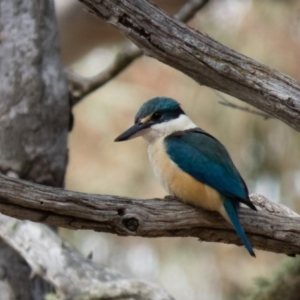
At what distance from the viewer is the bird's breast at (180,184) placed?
2779 mm

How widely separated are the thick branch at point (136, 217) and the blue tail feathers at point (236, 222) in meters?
0.05

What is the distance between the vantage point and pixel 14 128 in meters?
3.61

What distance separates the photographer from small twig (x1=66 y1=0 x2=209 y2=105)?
3.98m

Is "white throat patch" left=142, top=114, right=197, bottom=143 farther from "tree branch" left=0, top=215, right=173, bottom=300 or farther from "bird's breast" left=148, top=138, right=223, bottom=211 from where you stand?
"tree branch" left=0, top=215, right=173, bottom=300

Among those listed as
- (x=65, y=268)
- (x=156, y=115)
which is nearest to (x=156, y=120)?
(x=156, y=115)

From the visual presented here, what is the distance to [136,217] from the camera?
98.0 inches

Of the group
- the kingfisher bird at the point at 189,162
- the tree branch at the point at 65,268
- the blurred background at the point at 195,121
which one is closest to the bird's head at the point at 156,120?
the kingfisher bird at the point at 189,162

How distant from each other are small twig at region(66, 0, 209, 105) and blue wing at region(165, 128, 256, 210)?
3.15ft

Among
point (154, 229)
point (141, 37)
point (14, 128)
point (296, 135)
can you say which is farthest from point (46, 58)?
point (296, 135)

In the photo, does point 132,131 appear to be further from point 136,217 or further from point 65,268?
point 65,268

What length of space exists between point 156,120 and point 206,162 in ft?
1.08

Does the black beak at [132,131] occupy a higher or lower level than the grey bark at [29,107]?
higher

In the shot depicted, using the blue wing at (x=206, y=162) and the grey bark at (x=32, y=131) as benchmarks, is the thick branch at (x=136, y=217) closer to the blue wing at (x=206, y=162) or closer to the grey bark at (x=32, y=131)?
the blue wing at (x=206, y=162)

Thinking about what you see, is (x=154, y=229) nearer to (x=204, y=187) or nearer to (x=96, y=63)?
(x=204, y=187)
